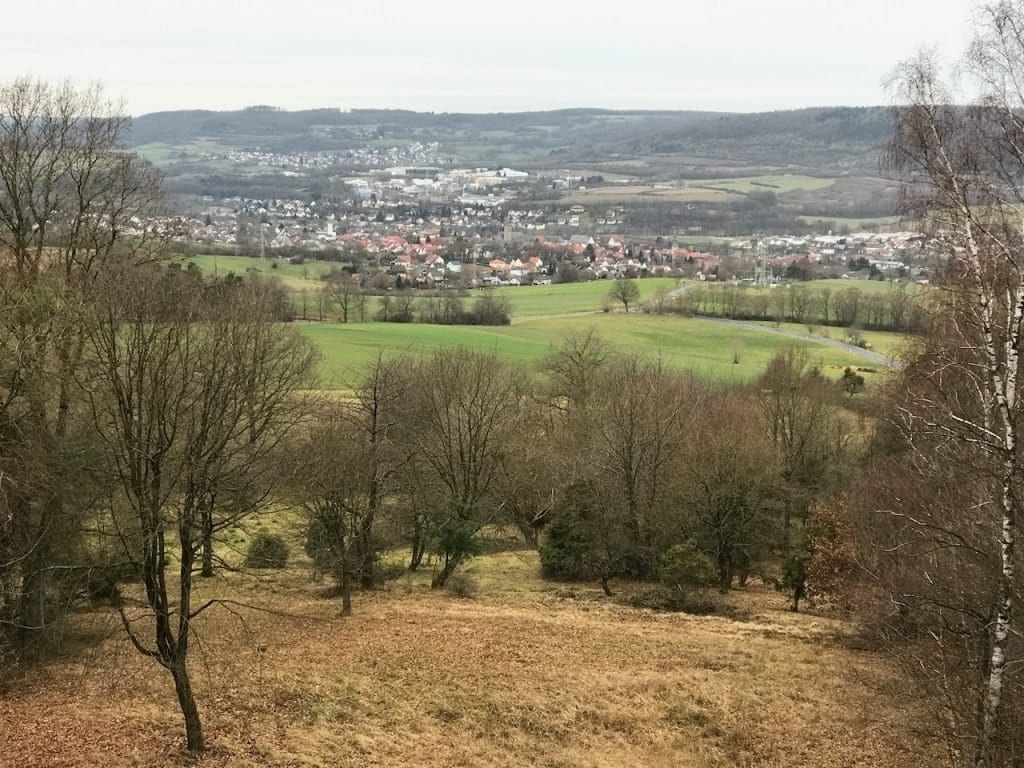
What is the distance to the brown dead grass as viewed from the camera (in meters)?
12.8

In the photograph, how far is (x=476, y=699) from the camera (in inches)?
593

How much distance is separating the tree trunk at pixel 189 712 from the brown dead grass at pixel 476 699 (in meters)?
0.28

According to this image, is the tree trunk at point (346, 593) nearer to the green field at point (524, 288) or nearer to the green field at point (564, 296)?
the green field at point (524, 288)

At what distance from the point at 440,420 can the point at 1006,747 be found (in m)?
21.9

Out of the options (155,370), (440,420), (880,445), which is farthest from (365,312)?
(155,370)

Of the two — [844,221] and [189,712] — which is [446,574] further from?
[844,221]

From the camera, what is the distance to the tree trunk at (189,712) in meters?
11.4

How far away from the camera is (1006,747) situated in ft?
34.2

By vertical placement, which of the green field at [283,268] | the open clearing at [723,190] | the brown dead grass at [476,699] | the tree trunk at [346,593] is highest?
the open clearing at [723,190]

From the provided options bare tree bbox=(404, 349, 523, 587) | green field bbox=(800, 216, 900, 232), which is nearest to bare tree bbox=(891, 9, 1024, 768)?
bare tree bbox=(404, 349, 523, 587)

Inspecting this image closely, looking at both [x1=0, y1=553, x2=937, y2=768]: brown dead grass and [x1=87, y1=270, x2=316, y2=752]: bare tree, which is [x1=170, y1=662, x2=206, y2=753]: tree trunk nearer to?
[x1=87, y1=270, x2=316, y2=752]: bare tree

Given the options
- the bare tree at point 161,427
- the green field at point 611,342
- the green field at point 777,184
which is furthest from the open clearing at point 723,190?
the bare tree at point 161,427

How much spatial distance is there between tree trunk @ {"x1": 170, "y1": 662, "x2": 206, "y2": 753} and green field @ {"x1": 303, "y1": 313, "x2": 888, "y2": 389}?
3330 cm

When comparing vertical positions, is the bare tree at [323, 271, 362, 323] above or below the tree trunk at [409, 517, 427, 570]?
above
